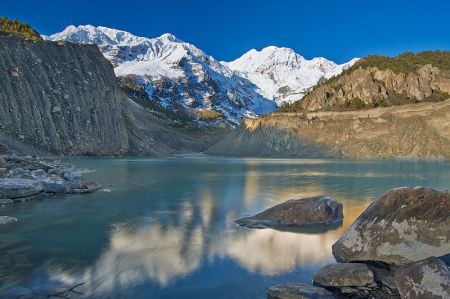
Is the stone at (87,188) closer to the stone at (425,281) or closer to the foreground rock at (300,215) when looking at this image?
the foreground rock at (300,215)

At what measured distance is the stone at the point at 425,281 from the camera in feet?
25.7

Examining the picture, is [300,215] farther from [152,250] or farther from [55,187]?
[55,187]

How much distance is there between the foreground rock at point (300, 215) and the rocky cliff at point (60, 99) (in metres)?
62.2

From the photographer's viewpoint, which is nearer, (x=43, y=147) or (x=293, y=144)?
(x=43, y=147)

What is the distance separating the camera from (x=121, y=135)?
9944 centimetres

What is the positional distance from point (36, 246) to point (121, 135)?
88657 mm

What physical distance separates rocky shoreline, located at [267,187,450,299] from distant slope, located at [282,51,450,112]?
111644 millimetres

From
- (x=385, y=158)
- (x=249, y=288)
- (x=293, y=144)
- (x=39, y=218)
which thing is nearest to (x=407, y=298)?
(x=249, y=288)

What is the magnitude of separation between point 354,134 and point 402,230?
103m

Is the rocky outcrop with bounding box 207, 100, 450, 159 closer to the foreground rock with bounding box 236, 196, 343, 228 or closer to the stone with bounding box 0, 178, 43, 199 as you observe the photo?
the foreground rock with bounding box 236, 196, 343, 228

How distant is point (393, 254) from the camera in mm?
10469

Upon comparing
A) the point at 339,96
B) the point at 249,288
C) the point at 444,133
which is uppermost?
the point at 339,96

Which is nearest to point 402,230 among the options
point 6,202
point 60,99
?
A: point 6,202

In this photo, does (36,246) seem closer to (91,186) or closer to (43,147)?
(91,186)
